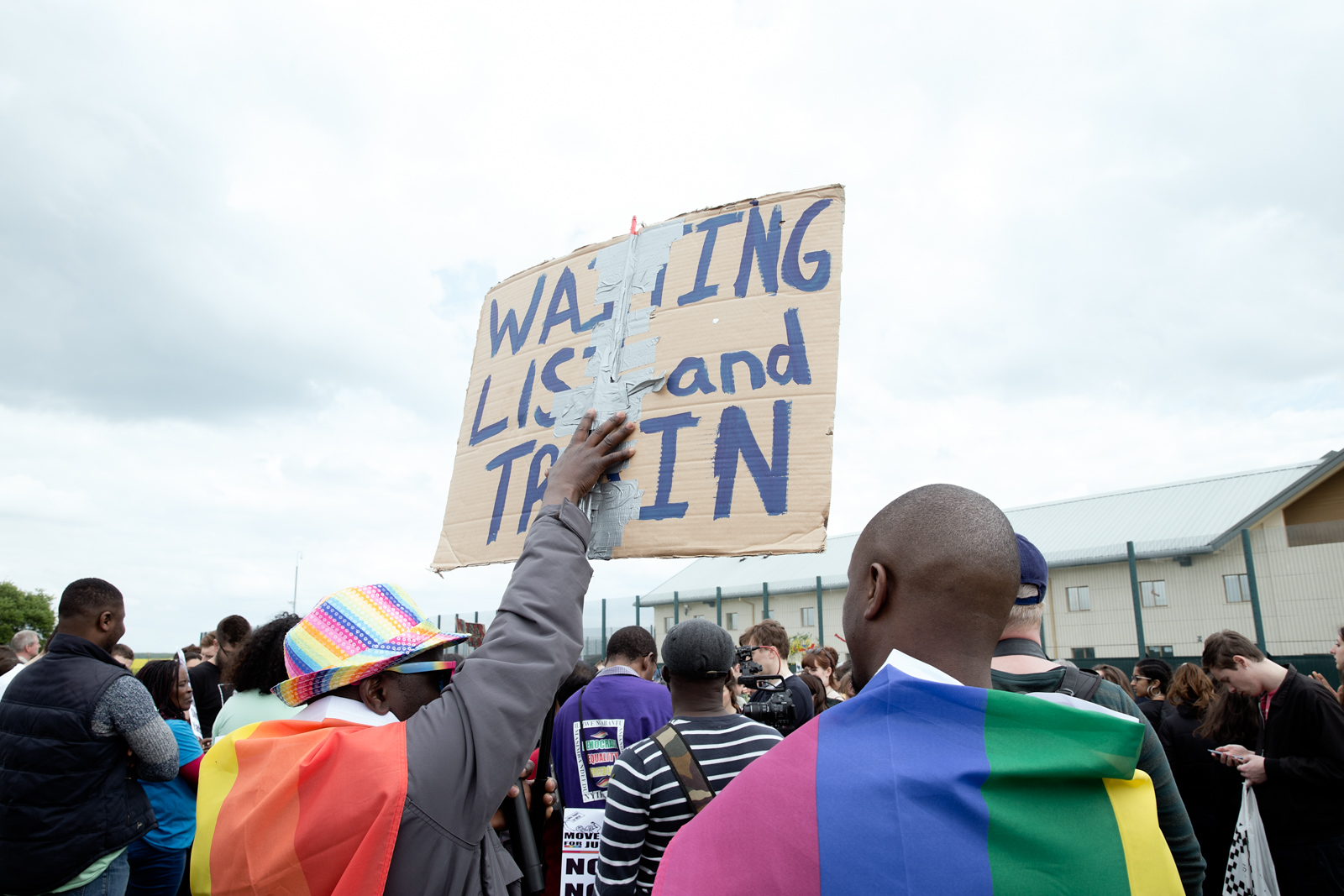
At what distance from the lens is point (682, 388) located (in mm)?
2480

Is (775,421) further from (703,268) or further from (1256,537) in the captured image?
(1256,537)

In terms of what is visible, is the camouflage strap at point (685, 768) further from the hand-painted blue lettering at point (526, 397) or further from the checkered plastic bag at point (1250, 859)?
the checkered plastic bag at point (1250, 859)

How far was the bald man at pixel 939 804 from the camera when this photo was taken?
103 centimetres

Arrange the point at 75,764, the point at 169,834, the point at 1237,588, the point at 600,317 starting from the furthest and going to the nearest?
the point at 1237,588 → the point at 169,834 → the point at 75,764 → the point at 600,317

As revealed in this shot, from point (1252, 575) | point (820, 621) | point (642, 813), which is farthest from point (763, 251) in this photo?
point (820, 621)

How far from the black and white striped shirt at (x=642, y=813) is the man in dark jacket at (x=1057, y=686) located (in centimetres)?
85

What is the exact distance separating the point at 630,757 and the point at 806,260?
1735 millimetres

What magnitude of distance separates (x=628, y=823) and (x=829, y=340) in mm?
1640

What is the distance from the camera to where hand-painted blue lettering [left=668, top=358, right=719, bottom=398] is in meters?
2.46

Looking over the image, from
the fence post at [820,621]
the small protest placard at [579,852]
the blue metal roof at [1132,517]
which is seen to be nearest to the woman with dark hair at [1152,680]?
the small protest placard at [579,852]

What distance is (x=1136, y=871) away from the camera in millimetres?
1165

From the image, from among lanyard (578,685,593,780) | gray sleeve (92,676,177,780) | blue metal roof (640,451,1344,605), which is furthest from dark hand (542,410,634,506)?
blue metal roof (640,451,1344,605)

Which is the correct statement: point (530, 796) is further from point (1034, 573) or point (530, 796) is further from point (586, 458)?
point (1034, 573)

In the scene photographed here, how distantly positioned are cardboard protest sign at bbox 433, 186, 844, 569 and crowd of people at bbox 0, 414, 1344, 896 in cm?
22
